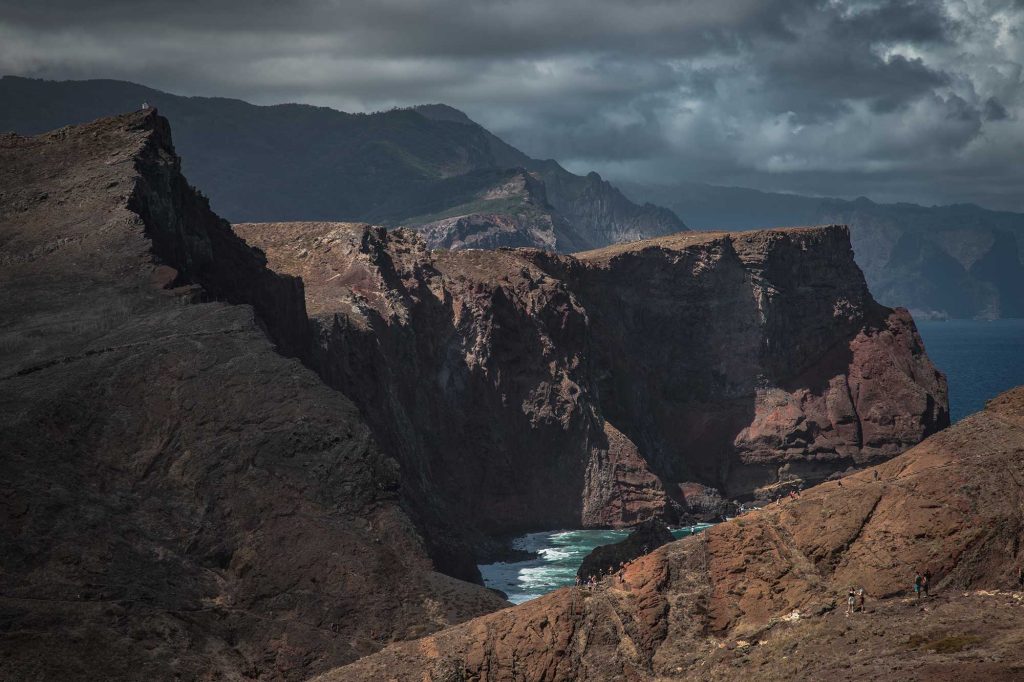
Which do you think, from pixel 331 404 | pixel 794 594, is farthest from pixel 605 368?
pixel 794 594

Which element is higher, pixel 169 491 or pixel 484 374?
pixel 484 374

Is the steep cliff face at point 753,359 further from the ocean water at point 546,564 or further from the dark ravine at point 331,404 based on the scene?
the ocean water at point 546,564

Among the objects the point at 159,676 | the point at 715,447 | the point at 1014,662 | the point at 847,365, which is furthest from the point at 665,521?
the point at 1014,662

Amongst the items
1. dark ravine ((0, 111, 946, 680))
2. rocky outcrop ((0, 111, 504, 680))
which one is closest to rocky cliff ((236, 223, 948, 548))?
dark ravine ((0, 111, 946, 680))

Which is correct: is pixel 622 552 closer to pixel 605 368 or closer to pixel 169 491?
pixel 169 491

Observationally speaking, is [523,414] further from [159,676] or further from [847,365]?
[159,676]

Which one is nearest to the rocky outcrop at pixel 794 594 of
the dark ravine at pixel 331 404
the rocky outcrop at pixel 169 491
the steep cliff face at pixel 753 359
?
the rocky outcrop at pixel 169 491

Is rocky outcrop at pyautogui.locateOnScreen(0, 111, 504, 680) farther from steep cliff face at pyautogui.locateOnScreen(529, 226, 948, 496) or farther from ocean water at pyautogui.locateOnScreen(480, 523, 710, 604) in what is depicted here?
steep cliff face at pyautogui.locateOnScreen(529, 226, 948, 496)
